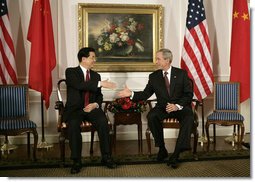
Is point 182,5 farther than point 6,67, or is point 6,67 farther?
point 182,5

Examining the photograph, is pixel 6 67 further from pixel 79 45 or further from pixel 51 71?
pixel 79 45

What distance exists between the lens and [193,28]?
4.77m

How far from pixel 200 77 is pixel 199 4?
1114mm

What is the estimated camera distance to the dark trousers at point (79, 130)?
345 centimetres

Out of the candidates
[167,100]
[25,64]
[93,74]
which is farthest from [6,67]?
[167,100]

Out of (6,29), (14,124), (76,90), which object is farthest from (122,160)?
(6,29)

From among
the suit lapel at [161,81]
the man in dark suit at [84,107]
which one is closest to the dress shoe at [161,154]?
the man in dark suit at [84,107]

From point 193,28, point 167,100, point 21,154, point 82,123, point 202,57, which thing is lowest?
point 21,154

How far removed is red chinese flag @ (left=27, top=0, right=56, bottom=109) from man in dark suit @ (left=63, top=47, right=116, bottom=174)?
0.76m

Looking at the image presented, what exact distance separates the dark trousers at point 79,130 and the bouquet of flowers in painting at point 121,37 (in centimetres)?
150

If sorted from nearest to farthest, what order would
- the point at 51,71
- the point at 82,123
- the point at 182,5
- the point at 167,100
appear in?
the point at 82,123, the point at 167,100, the point at 51,71, the point at 182,5

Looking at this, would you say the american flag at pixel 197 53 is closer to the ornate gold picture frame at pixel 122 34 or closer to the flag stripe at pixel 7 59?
the ornate gold picture frame at pixel 122 34

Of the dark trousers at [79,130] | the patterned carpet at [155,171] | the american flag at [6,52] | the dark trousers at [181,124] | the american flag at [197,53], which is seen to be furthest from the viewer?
the american flag at [197,53]

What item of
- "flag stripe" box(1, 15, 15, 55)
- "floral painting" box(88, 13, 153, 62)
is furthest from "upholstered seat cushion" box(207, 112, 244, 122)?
"flag stripe" box(1, 15, 15, 55)
